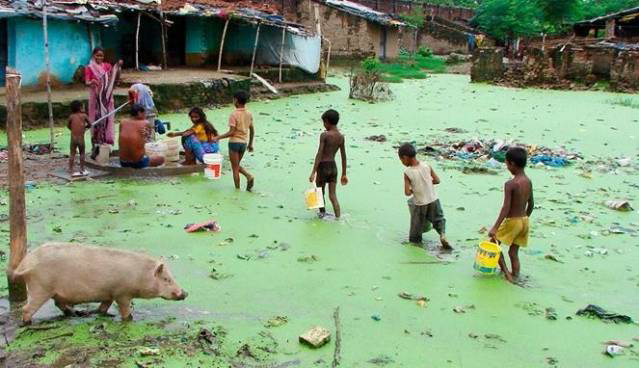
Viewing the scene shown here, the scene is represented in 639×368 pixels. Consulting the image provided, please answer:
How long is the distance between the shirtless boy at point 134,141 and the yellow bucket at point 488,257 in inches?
181

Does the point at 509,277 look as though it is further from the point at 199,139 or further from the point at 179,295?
the point at 199,139

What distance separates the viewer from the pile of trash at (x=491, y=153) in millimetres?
10625

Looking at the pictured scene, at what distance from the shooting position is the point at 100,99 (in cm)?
923

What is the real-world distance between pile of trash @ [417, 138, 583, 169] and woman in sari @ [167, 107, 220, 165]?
385 centimetres

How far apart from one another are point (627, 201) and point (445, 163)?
285 cm

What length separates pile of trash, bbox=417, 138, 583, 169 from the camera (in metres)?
10.6

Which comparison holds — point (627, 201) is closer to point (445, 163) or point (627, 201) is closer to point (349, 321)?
point (445, 163)

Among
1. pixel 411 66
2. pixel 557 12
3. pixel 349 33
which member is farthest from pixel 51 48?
pixel 557 12

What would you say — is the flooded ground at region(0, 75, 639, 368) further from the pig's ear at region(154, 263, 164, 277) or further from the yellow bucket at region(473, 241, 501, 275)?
the pig's ear at region(154, 263, 164, 277)

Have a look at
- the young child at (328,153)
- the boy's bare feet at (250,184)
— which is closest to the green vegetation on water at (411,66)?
the boy's bare feet at (250,184)

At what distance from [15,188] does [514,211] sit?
12.1 feet

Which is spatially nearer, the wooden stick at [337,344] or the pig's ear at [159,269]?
the wooden stick at [337,344]

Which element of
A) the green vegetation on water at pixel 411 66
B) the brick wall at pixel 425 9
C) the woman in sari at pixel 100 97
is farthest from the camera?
the brick wall at pixel 425 9

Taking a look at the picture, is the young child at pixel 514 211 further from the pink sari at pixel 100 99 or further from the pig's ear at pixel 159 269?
the pink sari at pixel 100 99
